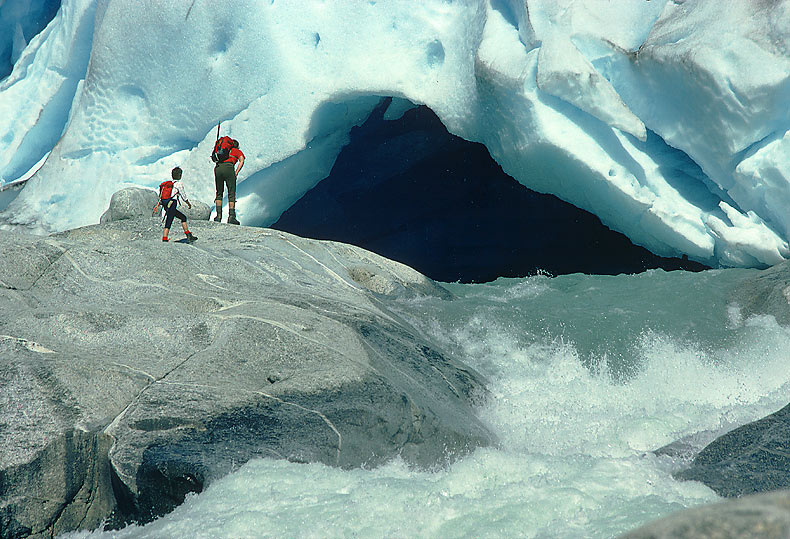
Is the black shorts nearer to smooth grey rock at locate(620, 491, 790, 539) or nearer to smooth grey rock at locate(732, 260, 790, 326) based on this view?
smooth grey rock at locate(732, 260, 790, 326)

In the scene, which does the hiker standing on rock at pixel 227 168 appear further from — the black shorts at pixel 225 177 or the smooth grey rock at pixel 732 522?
the smooth grey rock at pixel 732 522

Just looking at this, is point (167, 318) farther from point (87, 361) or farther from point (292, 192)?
point (292, 192)

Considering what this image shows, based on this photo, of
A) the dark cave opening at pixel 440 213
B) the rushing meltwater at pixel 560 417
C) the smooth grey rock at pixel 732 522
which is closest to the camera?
the smooth grey rock at pixel 732 522

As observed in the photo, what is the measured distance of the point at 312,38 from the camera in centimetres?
799

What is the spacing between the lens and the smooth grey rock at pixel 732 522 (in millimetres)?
1053

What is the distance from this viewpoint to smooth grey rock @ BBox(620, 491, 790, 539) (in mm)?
1053

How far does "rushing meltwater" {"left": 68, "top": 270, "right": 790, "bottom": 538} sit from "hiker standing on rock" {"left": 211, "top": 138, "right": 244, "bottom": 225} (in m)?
2.54

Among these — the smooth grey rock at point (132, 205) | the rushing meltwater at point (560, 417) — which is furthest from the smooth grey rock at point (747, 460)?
the smooth grey rock at point (132, 205)

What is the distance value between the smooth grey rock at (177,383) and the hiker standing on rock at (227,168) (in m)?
1.95

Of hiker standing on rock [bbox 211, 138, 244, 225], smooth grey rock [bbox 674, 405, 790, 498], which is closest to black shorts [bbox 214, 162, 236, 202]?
hiker standing on rock [bbox 211, 138, 244, 225]

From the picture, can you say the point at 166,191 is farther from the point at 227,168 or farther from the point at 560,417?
the point at 560,417

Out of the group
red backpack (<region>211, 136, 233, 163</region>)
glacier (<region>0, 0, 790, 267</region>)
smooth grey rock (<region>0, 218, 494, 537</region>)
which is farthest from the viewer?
red backpack (<region>211, 136, 233, 163</region>)

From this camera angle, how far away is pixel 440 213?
983cm

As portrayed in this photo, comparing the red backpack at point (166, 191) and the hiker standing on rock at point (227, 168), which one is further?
the hiker standing on rock at point (227, 168)
